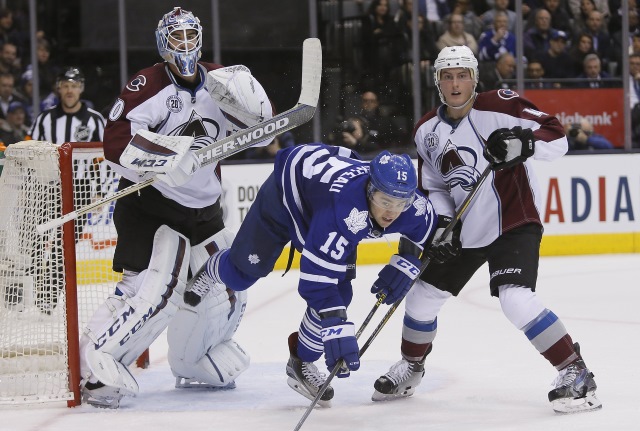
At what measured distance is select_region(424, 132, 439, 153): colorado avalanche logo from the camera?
3264mm

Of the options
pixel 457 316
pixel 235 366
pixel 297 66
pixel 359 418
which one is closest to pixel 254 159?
pixel 297 66

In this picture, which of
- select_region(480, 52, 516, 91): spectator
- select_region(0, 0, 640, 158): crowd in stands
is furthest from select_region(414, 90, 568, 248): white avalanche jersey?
select_region(480, 52, 516, 91): spectator

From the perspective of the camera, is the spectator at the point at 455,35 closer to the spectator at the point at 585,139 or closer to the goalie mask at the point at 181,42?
the spectator at the point at 585,139

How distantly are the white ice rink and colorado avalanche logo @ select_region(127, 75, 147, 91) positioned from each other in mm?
893

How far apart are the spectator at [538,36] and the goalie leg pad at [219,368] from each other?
4.27 m

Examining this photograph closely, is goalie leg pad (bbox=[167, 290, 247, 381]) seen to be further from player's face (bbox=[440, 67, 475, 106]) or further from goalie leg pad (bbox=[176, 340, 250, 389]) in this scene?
player's face (bbox=[440, 67, 475, 106])

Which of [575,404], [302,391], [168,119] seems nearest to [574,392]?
[575,404]

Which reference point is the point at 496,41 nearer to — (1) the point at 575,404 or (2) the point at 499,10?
(2) the point at 499,10

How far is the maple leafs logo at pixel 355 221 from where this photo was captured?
2.77 meters

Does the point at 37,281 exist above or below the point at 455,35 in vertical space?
below

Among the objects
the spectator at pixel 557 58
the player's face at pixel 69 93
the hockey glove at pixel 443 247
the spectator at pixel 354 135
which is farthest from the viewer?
the spectator at pixel 557 58

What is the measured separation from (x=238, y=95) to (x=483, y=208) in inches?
29.3

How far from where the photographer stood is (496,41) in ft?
23.7

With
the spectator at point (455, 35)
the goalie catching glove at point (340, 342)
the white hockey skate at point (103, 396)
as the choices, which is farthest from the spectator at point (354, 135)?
the goalie catching glove at point (340, 342)
